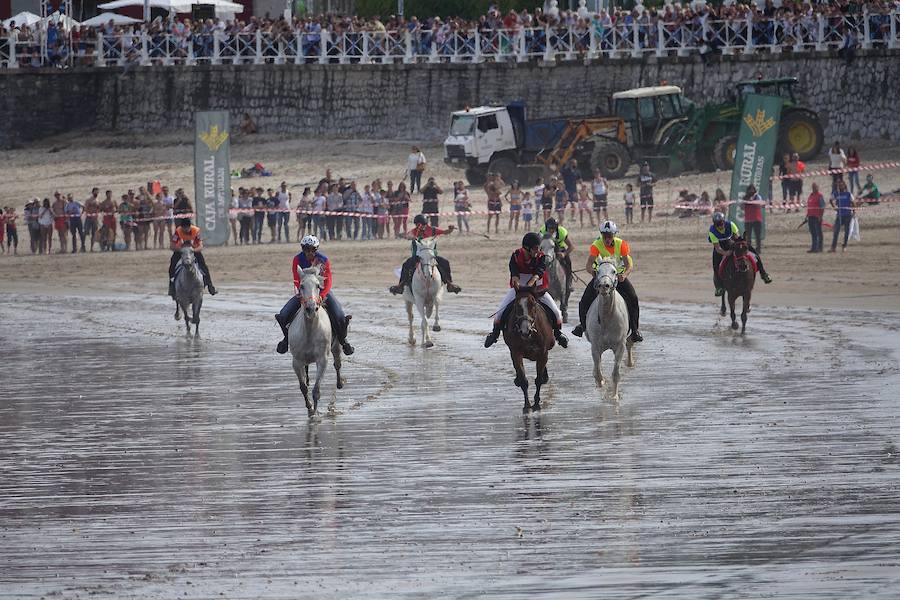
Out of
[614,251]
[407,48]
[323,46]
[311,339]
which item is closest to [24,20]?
[323,46]

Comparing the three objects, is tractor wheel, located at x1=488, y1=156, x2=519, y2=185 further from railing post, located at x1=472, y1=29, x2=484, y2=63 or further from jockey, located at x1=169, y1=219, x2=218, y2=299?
jockey, located at x1=169, y1=219, x2=218, y2=299

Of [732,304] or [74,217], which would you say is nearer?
[732,304]

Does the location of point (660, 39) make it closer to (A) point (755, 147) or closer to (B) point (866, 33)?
(B) point (866, 33)

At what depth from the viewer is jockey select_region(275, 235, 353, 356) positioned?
1806 cm

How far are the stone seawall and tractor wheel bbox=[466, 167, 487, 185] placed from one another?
234 inches

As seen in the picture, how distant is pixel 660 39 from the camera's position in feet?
167

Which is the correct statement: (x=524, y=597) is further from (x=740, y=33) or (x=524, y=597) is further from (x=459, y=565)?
(x=740, y=33)

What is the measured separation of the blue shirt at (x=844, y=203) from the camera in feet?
120

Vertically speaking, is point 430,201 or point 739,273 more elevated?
point 430,201

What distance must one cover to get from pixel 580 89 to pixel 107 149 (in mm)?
16699

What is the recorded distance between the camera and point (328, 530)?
12.1 metres

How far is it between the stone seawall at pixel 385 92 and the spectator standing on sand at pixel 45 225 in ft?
49.2


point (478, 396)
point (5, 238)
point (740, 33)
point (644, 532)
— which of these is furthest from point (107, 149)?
point (644, 532)

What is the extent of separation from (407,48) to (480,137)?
24.6ft
